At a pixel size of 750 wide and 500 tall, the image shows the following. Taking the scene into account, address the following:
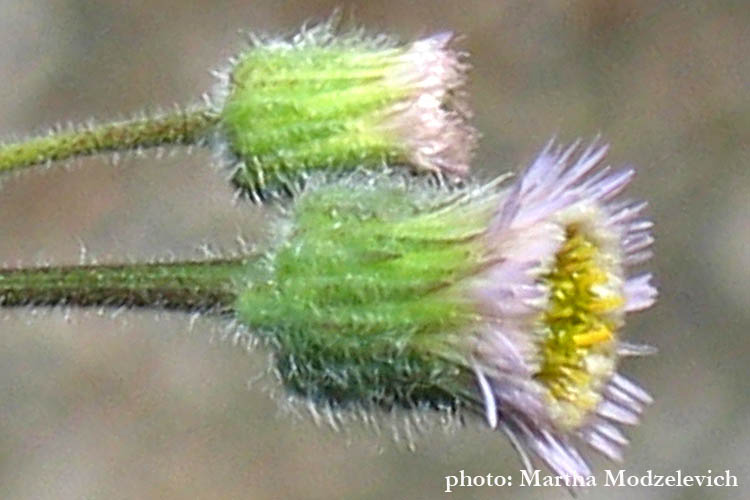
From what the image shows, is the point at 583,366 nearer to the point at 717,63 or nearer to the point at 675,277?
the point at 675,277

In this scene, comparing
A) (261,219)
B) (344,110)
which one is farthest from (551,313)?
(261,219)

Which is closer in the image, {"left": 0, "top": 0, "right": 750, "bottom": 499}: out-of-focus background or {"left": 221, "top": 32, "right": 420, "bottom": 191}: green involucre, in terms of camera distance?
{"left": 221, "top": 32, "right": 420, "bottom": 191}: green involucre

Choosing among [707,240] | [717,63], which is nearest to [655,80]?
[717,63]

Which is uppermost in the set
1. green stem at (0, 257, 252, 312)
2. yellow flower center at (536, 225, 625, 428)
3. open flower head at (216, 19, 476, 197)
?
open flower head at (216, 19, 476, 197)

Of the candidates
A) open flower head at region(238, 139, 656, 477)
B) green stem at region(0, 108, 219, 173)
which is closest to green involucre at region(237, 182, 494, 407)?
open flower head at region(238, 139, 656, 477)

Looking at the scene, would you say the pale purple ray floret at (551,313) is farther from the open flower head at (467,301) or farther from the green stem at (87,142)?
the green stem at (87,142)

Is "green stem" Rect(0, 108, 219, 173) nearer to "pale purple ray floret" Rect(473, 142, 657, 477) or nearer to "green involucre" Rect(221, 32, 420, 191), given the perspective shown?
"green involucre" Rect(221, 32, 420, 191)

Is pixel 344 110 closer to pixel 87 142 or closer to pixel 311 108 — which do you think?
pixel 311 108

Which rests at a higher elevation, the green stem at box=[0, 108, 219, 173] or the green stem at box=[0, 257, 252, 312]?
the green stem at box=[0, 108, 219, 173]
